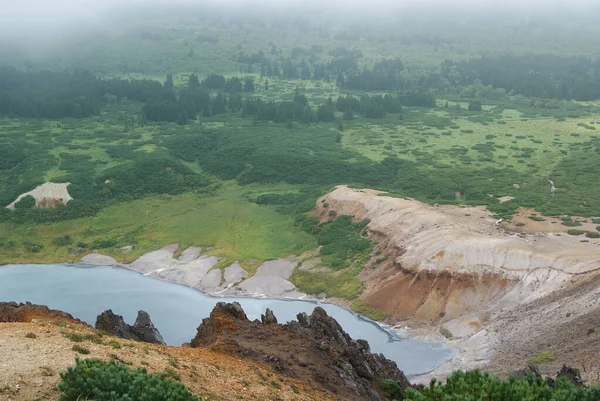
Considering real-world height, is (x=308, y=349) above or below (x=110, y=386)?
below

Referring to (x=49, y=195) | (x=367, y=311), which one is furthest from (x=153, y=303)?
(x=49, y=195)

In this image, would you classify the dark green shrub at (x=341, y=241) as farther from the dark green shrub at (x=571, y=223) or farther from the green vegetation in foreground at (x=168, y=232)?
the dark green shrub at (x=571, y=223)

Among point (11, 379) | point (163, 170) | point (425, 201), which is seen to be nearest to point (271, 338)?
point (11, 379)

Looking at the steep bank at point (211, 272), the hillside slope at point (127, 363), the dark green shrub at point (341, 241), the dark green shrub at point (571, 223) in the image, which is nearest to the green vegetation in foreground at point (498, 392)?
the hillside slope at point (127, 363)

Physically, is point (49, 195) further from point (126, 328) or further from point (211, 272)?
point (126, 328)

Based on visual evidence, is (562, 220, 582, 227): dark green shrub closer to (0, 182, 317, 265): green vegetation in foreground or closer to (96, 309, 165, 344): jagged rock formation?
(0, 182, 317, 265): green vegetation in foreground


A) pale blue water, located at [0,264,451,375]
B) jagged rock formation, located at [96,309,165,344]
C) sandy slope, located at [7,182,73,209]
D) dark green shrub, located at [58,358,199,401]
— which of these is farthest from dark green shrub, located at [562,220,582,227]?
sandy slope, located at [7,182,73,209]
